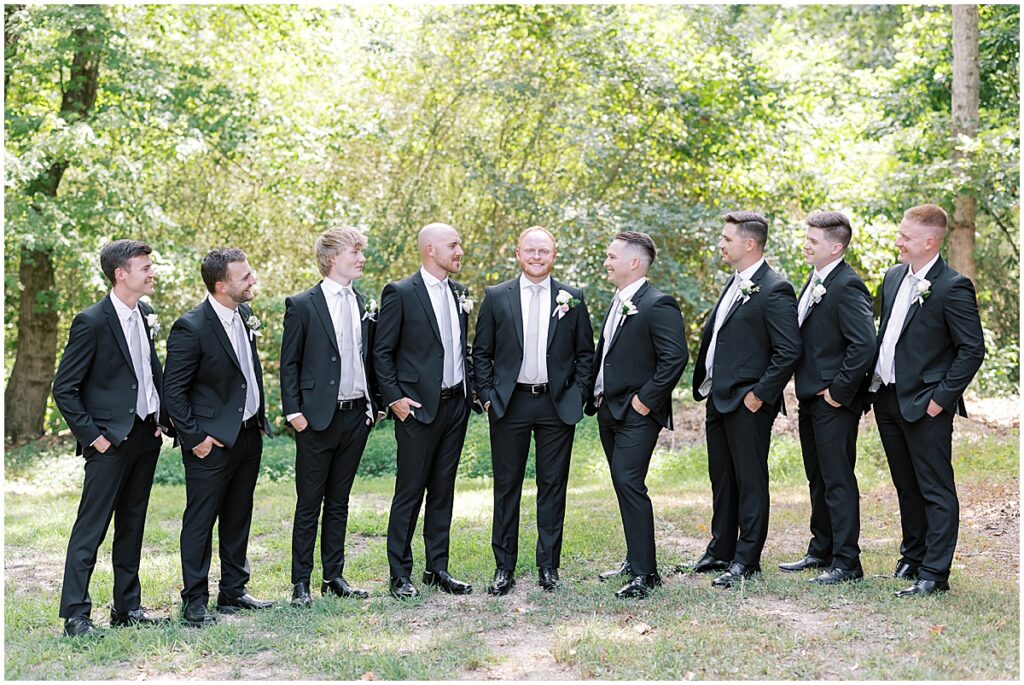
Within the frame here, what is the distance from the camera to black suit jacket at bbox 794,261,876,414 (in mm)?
6090

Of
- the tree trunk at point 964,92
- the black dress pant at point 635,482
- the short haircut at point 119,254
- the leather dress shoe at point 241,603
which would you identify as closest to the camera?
the short haircut at point 119,254

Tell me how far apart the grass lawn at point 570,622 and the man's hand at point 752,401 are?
104 centimetres

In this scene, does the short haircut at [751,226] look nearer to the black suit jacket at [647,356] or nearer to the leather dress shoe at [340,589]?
the black suit jacket at [647,356]

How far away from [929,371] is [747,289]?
1.15m

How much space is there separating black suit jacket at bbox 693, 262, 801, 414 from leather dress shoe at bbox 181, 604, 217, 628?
325cm

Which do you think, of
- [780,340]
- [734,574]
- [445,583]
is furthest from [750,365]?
[445,583]

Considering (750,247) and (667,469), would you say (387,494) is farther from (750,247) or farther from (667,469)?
(750,247)

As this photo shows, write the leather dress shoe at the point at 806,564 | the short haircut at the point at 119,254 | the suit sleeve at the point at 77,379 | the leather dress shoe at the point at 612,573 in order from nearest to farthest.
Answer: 1. the suit sleeve at the point at 77,379
2. the short haircut at the point at 119,254
3. the leather dress shoe at the point at 612,573
4. the leather dress shoe at the point at 806,564

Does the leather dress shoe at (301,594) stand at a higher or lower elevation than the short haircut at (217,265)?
lower

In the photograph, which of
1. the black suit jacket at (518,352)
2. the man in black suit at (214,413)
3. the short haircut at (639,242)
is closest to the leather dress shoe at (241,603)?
the man in black suit at (214,413)

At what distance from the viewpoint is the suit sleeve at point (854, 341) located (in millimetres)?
6066

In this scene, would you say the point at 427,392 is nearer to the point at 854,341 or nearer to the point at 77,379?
the point at 77,379

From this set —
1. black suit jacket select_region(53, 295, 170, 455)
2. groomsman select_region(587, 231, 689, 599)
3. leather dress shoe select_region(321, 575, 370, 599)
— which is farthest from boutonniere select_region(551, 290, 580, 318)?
black suit jacket select_region(53, 295, 170, 455)

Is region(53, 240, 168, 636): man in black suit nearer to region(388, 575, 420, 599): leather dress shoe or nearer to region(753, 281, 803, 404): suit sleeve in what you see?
region(388, 575, 420, 599): leather dress shoe
